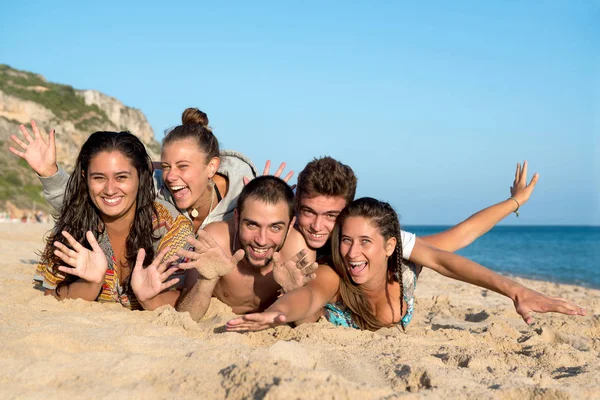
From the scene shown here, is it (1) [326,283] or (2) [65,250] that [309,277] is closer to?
(1) [326,283]

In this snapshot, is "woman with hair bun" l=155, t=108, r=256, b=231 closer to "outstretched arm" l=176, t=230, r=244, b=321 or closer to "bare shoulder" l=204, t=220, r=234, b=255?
"bare shoulder" l=204, t=220, r=234, b=255

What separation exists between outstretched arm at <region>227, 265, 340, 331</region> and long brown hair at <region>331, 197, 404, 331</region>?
0.11 m

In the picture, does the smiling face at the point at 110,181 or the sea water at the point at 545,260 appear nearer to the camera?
the smiling face at the point at 110,181

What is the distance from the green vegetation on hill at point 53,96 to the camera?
43656 millimetres

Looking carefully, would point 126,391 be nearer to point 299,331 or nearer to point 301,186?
point 299,331

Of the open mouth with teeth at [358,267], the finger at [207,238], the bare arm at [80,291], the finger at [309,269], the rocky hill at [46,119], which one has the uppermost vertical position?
the rocky hill at [46,119]

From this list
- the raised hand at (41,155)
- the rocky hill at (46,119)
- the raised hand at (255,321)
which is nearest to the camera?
the raised hand at (255,321)

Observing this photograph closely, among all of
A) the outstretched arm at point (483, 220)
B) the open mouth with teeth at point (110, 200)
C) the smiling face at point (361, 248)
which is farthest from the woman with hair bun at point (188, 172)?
the outstretched arm at point (483, 220)

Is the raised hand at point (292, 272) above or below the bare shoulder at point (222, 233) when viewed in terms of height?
below

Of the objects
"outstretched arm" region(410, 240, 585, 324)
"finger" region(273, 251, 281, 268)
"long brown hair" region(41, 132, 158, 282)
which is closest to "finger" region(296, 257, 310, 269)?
"finger" region(273, 251, 281, 268)

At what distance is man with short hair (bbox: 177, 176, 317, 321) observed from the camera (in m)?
3.94

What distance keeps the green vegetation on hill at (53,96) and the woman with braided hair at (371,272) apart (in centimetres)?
4391

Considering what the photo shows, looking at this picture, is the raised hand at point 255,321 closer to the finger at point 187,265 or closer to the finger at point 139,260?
the finger at point 187,265

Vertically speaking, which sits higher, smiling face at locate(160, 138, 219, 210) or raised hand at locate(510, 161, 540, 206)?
raised hand at locate(510, 161, 540, 206)
